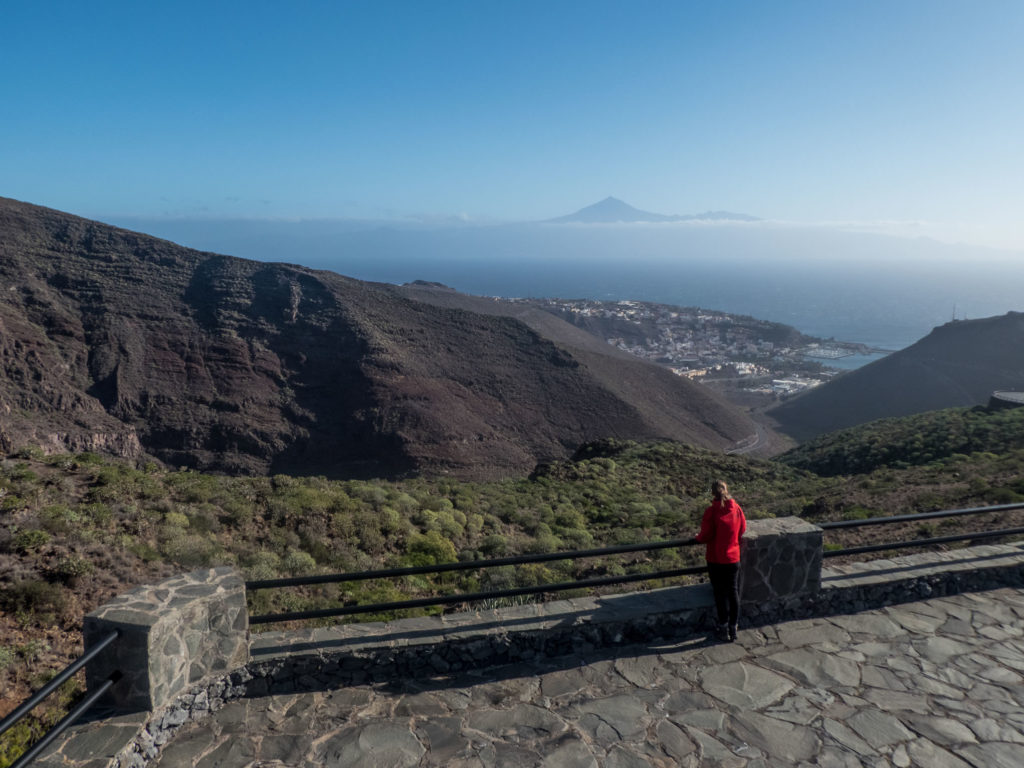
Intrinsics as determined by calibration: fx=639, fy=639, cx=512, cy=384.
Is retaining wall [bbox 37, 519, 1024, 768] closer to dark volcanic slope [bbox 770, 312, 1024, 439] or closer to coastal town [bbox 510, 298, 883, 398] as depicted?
dark volcanic slope [bbox 770, 312, 1024, 439]

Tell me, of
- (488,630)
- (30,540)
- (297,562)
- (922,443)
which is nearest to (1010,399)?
(922,443)

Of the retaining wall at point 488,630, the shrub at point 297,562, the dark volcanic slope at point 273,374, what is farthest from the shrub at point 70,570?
the dark volcanic slope at point 273,374

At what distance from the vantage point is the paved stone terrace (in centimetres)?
368

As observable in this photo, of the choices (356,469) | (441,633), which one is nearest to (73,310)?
(356,469)

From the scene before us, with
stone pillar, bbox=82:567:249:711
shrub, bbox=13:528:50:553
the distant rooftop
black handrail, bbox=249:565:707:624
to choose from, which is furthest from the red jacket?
the distant rooftop

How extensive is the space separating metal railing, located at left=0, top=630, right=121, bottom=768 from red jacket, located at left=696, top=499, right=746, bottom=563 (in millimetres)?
3931

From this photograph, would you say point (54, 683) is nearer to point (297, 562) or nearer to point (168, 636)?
point (168, 636)

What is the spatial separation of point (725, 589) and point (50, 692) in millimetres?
4247

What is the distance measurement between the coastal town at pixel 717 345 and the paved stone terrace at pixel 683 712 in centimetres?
6878

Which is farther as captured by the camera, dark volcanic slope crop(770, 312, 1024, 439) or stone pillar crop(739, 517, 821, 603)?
dark volcanic slope crop(770, 312, 1024, 439)

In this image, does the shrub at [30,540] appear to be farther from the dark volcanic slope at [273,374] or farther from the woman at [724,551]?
the dark volcanic slope at [273,374]

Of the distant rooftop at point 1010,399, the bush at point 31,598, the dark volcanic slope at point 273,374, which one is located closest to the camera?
the bush at point 31,598

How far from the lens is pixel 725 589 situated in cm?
490

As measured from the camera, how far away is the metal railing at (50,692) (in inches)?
111
